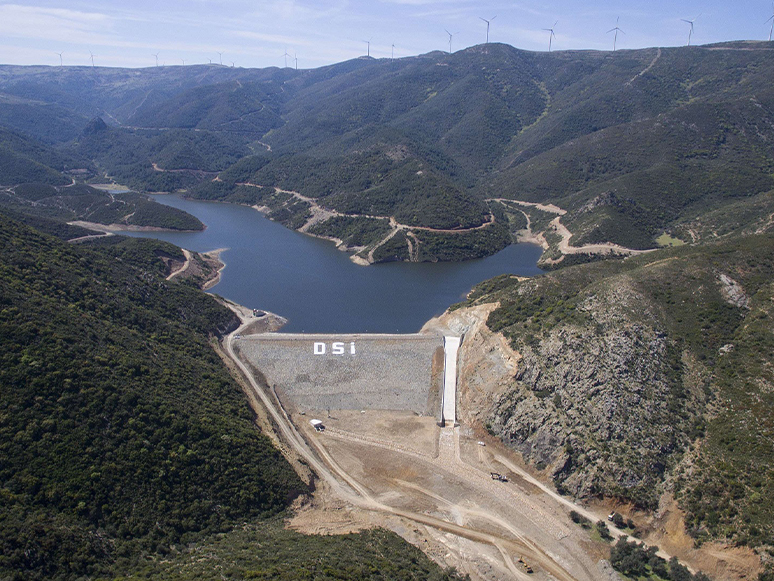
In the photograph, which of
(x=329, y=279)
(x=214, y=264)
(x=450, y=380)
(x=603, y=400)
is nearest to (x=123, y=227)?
(x=214, y=264)

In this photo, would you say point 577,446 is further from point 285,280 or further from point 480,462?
point 285,280

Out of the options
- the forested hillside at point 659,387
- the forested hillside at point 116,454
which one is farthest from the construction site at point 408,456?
the forested hillside at point 659,387

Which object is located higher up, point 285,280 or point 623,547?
point 285,280

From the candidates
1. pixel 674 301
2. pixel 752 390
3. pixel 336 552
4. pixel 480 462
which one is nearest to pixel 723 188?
pixel 674 301

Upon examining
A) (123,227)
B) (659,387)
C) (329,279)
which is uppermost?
(123,227)

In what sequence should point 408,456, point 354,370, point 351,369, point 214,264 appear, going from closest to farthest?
point 408,456
point 354,370
point 351,369
point 214,264

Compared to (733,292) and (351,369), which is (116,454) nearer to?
(351,369)

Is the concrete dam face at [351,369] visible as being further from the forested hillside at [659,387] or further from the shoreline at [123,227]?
the shoreline at [123,227]
